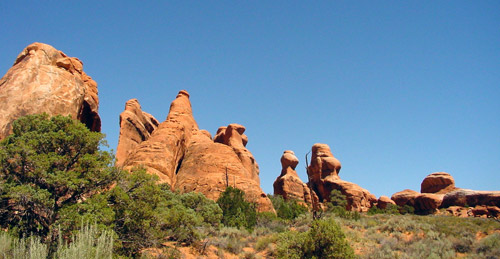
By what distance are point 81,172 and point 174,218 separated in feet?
18.1

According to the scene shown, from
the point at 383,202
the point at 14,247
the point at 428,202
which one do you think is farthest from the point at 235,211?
the point at 383,202

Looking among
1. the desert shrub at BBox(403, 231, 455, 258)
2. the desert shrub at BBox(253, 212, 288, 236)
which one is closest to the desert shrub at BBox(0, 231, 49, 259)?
the desert shrub at BBox(403, 231, 455, 258)

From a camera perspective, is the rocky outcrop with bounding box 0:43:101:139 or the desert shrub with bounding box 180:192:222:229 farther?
the desert shrub with bounding box 180:192:222:229

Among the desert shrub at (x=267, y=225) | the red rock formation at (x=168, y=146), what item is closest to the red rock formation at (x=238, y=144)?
the red rock formation at (x=168, y=146)

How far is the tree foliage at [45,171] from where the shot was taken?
1133 centimetres

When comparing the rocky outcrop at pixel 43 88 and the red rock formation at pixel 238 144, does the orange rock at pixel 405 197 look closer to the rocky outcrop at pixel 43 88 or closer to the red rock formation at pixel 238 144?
the red rock formation at pixel 238 144

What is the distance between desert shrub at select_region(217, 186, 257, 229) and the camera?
1046 inches

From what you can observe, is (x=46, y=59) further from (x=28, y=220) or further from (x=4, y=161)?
(x=28, y=220)

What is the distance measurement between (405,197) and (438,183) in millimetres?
5805

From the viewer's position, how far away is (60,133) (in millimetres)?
12930

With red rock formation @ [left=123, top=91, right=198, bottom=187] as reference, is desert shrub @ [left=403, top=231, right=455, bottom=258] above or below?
below

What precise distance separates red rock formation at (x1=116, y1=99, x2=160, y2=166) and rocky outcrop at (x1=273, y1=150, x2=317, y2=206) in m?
23.4

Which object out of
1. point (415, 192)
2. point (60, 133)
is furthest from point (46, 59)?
point (415, 192)

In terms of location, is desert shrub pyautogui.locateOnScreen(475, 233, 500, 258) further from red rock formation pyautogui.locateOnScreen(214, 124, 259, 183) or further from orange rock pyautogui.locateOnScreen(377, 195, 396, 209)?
orange rock pyautogui.locateOnScreen(377, 195, 396, 209)
